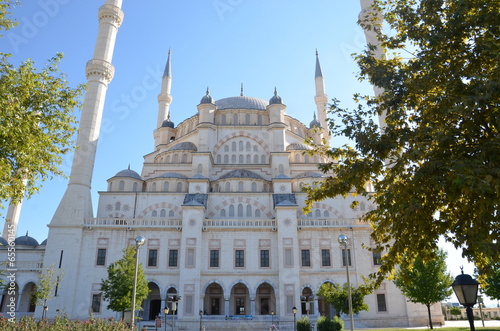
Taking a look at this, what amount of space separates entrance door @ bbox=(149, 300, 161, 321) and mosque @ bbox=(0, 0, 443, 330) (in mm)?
83

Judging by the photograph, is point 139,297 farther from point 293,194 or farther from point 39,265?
point 293,194

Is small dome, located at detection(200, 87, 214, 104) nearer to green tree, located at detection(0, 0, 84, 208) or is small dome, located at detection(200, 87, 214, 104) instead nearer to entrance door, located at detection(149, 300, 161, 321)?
entrance door, located at detection(149, 300, 161, 321)

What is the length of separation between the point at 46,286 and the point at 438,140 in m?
27.8

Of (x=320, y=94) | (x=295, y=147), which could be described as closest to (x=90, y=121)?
(x=295, y=147)

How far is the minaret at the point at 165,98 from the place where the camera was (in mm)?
52281

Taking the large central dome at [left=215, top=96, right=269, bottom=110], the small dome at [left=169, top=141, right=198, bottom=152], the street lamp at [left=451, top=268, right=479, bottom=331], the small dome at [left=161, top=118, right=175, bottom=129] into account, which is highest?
the large central dome at [left=215, top=96, right=269, bottom=110]

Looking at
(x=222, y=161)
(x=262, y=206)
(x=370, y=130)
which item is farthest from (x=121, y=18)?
(x=370, y=130)

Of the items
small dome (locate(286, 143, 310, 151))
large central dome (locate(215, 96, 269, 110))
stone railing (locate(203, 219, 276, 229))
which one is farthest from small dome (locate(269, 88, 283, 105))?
stone railing (locate(203, 219, 276, 229))

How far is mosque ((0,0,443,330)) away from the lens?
95.8ft

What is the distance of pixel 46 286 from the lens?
86.9 feet

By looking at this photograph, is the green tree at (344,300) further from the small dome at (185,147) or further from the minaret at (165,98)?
the minaret at (165,98)

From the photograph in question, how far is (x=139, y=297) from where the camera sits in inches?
957

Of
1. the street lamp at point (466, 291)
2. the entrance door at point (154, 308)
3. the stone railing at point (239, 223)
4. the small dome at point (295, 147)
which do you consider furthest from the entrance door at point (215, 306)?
the street lamp at point (466, 291)

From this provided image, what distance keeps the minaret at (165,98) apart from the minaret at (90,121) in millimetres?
15881
